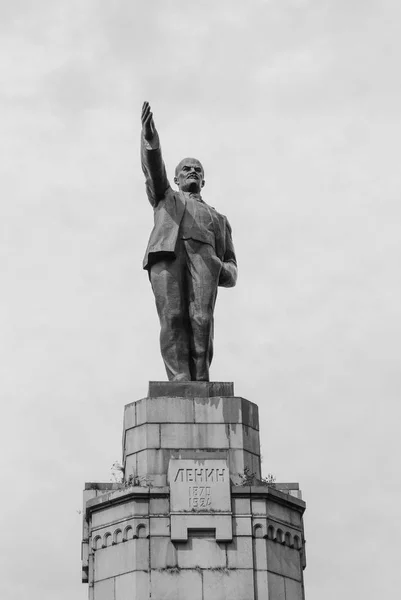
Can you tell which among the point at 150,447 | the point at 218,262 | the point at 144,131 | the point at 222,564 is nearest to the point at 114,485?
the point at 150,447

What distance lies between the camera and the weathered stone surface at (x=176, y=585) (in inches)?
802

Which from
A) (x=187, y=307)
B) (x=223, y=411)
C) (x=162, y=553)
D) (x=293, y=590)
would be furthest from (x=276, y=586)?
(x=187, y=307)

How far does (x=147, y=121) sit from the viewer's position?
22.5m

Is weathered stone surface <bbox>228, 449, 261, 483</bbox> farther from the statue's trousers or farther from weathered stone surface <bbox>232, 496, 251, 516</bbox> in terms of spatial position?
the statue's trousers

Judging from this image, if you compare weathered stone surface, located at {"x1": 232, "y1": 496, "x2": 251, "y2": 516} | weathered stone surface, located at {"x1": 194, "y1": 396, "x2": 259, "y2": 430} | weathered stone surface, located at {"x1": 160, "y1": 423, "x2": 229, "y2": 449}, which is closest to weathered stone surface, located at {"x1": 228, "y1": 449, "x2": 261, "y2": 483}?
weathered stone surface, located at {"x1": 160, "y1": 423, "x2": 229, "y2": 449}

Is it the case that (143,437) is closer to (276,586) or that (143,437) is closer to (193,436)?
(193,436)

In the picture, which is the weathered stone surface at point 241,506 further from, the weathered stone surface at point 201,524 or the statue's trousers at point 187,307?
the statue's trousers at point 187,307

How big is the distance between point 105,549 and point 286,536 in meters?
3.03

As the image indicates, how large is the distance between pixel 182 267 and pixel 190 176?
6.33 feet

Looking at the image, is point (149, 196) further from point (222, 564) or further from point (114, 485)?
point (222, 564)

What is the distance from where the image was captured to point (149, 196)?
24.0m

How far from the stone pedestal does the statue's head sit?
4098 millimetres

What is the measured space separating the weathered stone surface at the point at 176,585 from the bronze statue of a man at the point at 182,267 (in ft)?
12.2

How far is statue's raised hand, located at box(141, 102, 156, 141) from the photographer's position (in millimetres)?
22469
